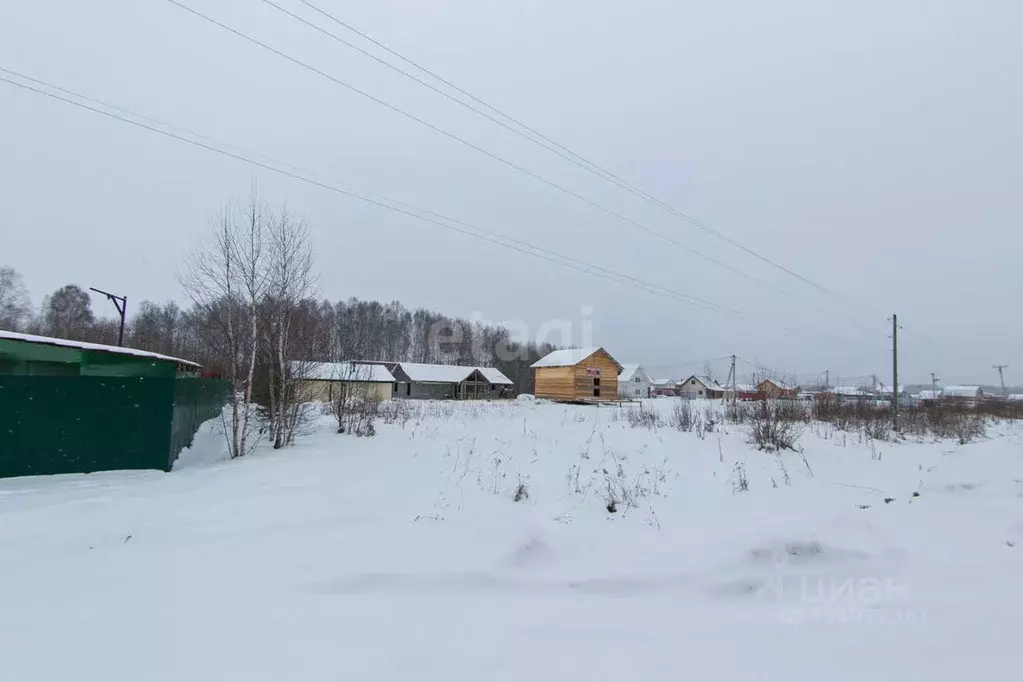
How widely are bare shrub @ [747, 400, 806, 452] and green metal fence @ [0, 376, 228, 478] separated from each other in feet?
36.9

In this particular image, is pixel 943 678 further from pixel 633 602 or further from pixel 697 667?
pixel 633 602

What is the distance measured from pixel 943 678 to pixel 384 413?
15487mm

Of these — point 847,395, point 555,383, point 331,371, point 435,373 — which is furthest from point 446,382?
point 331,371

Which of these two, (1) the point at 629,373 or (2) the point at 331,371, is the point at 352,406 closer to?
(2) the point at 331,371

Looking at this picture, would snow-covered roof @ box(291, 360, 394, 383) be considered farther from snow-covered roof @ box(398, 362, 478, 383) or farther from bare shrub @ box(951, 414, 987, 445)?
snow-covered roof @ box(398, 362, 478, 383)

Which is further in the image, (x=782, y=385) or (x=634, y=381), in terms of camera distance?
(x=634, y=381)

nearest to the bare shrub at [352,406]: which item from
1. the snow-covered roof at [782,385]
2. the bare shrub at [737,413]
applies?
the bare shrub at [737,413]

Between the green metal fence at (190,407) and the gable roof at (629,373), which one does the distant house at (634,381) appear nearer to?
the gable roof at (629,373)

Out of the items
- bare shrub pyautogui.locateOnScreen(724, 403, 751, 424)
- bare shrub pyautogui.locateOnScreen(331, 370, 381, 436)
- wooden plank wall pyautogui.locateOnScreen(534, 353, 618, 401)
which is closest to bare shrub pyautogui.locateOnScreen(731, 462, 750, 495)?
bare shrub pyautogui.locateOnScreen(724, 403, 751, 424)

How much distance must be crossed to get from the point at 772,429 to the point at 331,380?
34.5 ft

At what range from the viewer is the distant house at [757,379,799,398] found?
13223 mm

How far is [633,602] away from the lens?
3.36 meters

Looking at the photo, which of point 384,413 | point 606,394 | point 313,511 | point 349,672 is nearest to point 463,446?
point 313,511

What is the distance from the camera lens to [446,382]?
1982 inches
